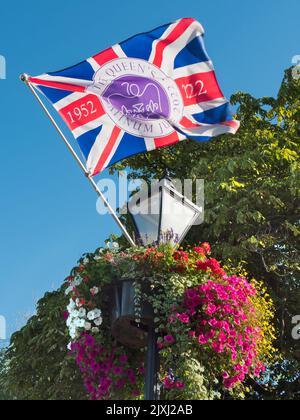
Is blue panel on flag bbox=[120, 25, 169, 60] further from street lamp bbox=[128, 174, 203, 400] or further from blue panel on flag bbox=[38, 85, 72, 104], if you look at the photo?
street lamp bbox=[128, 174, 203, 400]

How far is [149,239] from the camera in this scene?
20.9ft

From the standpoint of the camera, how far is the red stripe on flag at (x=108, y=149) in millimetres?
7008

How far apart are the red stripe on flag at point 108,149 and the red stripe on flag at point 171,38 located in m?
1.23

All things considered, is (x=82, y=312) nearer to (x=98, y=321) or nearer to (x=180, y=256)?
(x=98, y=321)

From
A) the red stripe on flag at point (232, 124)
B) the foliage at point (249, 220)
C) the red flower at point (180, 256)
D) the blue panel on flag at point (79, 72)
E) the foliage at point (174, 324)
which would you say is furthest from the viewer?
the foliage at point (249, 220)

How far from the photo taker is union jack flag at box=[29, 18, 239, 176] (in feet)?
23.7

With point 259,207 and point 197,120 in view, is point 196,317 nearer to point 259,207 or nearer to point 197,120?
point 197,120

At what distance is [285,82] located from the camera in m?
14.5

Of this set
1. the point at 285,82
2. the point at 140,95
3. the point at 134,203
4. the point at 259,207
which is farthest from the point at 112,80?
the point at 285,82

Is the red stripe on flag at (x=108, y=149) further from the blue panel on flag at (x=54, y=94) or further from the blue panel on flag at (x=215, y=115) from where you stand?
the blue panel on flag at (x=215, y=115)

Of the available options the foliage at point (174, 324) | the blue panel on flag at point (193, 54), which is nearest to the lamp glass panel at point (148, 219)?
the foliage at point (174, 324)

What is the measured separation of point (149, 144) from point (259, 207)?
5.80 metres

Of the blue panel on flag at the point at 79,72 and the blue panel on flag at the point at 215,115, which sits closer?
the blue panel on flag at the point at 79,72

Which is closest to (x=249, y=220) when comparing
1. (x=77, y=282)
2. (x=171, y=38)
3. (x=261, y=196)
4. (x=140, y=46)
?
(x=261, y=196)
